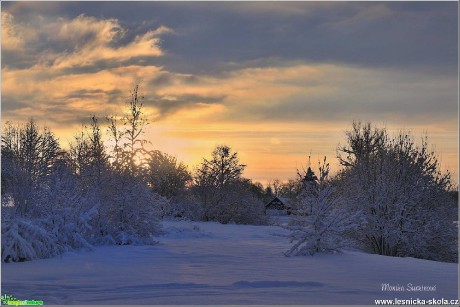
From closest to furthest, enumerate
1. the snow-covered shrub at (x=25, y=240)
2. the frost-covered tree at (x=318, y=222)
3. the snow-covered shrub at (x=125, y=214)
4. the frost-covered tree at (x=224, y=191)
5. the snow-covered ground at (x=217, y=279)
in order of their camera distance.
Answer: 1. the snow-covered ground at (x=217, y=279)
2. the snow-covered shrub at (x=25, y=240)
3. the frost-covered tree at (x=318, y=222)
4. the snow-covered shrub at (x=125, y=214)
5. the frost-covered tree at (x=224, y=191)

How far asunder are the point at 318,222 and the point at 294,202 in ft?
4.12

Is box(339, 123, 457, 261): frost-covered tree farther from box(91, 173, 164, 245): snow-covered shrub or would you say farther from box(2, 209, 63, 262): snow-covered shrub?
box(2, 209, 63, 262): snow-covered shrub

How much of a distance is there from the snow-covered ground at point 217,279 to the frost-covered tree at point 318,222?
56cm

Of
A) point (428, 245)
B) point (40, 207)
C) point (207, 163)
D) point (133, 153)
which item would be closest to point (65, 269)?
point (40, 207)

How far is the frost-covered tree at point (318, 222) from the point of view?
15.9 m

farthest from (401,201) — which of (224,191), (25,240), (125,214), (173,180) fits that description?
(173,180)

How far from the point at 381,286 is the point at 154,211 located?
13164mm

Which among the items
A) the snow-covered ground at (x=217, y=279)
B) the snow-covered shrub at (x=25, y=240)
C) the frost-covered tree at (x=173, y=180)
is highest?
the frost-covered tree at (x=173, y=180)

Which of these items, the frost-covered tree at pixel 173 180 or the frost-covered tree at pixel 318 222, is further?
the frost-covered tree at pixel 173 180

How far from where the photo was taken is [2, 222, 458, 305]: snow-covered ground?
854 cm

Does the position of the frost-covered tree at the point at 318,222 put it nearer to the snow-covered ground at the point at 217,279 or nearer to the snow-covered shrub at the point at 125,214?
the snow-covered ground at the point at 217,279

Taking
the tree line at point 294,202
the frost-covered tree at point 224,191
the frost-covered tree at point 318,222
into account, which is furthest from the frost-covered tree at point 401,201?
the frost-covered tree at point 224,191

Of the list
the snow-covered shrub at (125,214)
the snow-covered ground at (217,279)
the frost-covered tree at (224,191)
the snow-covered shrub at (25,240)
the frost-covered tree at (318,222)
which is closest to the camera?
the snow-covered ground at (217,279)

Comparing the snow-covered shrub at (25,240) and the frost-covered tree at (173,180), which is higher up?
the frost-covered tree at (173,180)
